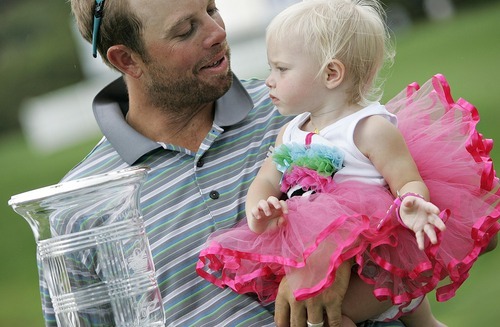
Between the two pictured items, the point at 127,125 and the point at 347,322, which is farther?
the point at 127,125

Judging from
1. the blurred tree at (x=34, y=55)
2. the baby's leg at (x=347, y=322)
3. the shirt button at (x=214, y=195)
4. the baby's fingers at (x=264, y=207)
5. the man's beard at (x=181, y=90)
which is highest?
the man's beard at (x=181, y=90)

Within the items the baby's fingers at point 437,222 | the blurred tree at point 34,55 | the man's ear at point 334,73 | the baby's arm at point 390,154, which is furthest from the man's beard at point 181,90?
the blurred tree at point 34,55

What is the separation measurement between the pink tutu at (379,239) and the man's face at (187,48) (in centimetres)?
54

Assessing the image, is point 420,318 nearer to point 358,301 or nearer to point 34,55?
point 358,301

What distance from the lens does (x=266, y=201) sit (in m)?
2.98

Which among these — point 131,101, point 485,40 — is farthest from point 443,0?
point 131,101

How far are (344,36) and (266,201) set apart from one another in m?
0.52

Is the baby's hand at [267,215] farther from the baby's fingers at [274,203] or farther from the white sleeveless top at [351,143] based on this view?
the white sleeveless top at [351,143]

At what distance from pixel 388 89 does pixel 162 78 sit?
11.1m

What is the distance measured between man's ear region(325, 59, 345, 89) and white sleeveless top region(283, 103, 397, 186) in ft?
0.34

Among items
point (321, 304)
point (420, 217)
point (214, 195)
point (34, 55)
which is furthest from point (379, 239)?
point (34, 55)

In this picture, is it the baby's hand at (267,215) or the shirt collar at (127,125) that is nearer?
the baby's hand at (267,215)

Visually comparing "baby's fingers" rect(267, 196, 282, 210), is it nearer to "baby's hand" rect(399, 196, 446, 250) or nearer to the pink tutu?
the pink tutu

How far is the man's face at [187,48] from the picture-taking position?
3.54m
